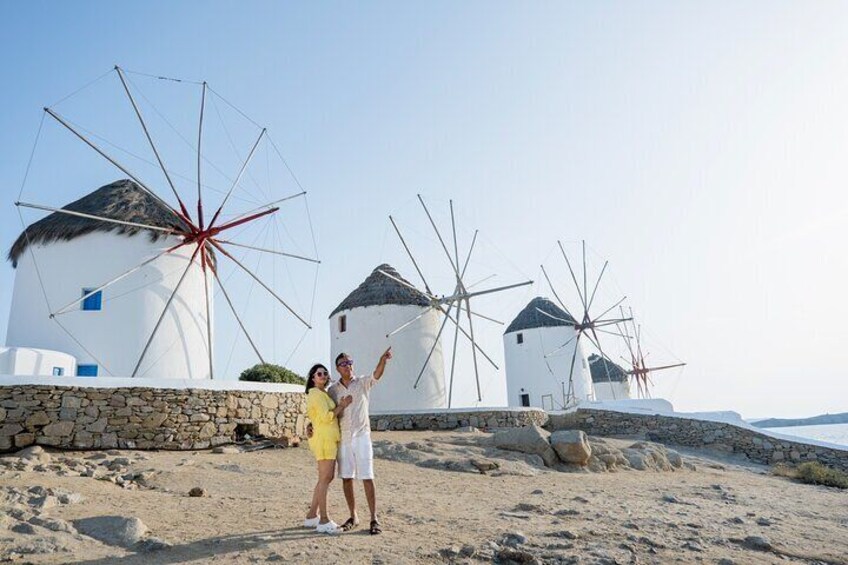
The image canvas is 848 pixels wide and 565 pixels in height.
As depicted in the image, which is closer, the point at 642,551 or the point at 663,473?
the point at 642,551

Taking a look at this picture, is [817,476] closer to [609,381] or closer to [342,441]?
[342,441]

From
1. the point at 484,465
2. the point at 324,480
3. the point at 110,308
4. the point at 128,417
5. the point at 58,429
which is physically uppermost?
the point at 110,308

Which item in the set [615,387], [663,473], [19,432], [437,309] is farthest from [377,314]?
[615,387]

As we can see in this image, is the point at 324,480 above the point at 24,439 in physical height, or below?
below

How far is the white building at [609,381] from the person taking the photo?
32.4 meters

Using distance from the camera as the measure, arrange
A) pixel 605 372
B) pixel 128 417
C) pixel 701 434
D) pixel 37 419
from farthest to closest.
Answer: pixel 605 372 → pixel 701 434 → pixel 128 417 → pixel 37 419

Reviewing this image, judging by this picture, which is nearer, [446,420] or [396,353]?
[446,420]

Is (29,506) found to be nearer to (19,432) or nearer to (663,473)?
(19,432)

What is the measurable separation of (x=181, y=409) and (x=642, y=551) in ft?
25.6

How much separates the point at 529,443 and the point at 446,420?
Answer: 247 inches

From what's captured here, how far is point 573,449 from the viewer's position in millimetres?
10719

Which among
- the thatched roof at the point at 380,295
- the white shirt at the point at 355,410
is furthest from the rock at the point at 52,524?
the thatched roof at the point at 380,295

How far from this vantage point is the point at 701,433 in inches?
666

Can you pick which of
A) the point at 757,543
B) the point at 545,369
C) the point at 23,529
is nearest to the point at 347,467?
the point at 23,529
